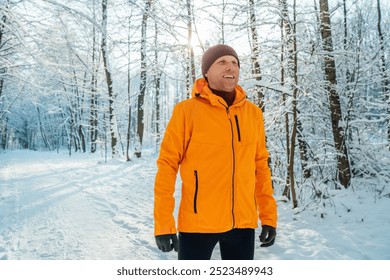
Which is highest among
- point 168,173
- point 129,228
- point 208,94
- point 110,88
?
point 110,88

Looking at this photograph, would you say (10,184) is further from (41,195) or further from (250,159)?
(250,159)

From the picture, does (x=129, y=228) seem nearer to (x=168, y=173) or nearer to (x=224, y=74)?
(x=168, y=173)

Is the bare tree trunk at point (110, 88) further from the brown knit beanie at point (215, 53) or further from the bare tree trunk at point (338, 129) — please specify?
the brown knit beanie at point (215, 53)

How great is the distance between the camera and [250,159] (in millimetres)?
1936

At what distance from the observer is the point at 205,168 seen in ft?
5.79

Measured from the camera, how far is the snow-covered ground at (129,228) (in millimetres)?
3902

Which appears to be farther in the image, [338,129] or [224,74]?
[338,129]

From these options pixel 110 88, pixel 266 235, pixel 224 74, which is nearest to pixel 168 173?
pixel 224 74

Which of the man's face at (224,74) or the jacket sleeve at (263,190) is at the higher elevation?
the man's face at (224,74)

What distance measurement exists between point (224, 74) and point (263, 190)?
92 cm

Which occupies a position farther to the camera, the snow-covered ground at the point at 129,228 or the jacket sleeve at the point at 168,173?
the snow-covered ground at the point at 129,228

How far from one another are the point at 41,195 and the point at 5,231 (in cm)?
313

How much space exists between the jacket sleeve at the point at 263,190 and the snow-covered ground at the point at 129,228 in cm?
209

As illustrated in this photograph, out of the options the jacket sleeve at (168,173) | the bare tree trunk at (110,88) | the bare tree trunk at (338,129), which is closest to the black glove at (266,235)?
the jacket sleeve at (168,173)
